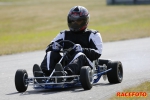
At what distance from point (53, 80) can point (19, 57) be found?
8.54 metres

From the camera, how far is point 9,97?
8703mm

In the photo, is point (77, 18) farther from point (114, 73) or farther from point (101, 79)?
point (101, 79)

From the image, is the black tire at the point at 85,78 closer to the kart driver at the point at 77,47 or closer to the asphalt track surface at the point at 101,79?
the asphalt track surface at the point at 101,79

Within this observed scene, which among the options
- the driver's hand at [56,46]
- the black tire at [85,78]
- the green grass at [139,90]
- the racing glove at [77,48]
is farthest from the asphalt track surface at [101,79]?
the driver's hand at [56,46]

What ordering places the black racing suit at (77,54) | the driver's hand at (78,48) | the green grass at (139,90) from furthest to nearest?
the driver's hand at (78,48)
the black racing suit at (77,54)
the green grass at (139,90)

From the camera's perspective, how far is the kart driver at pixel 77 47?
939cm

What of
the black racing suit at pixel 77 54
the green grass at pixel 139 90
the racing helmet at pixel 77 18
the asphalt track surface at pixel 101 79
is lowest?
the asphalt track surface at pixel 101 79

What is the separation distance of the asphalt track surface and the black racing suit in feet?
1.39

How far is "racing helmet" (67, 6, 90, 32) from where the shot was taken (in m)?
10.2

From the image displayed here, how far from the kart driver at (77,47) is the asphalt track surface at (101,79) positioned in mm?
447

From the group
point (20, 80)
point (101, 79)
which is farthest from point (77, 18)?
point (20, 80)

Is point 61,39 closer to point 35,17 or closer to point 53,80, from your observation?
point 53,80

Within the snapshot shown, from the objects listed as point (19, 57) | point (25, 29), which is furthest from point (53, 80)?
point (25, 29)

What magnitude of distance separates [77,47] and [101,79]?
66.8 inches
